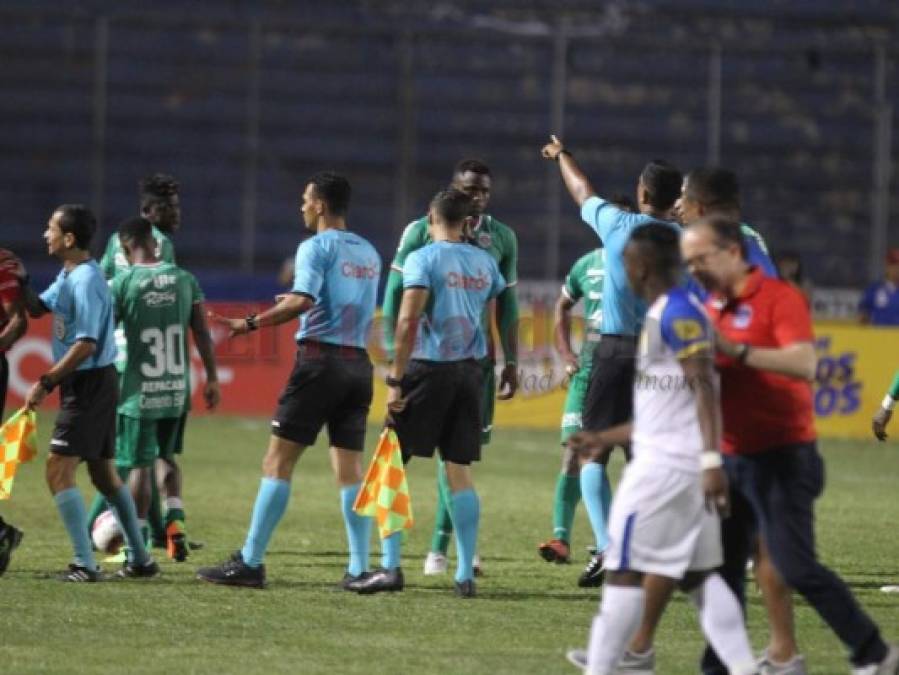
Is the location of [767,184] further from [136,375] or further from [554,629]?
[554,629]

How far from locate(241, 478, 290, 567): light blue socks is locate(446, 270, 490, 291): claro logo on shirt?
4.57 ft

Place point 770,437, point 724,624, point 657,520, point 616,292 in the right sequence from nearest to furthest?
1. point 657,520
2. point 724,624
3. point 770,437
4. point 616,292

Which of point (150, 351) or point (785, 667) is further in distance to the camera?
point (150, 351)

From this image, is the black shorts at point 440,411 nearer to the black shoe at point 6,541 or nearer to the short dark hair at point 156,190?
the black shoe at point 6,541

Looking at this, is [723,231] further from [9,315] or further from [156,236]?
[156,236]

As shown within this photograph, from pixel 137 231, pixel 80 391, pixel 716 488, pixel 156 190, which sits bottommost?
pixel 80 391

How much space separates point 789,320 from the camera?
297 inches

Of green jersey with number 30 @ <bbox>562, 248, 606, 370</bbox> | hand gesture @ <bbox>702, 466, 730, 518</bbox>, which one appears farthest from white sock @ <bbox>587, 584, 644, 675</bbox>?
green jersey with number 30 @ <bbox>562, 248, 606, 370</bbox>

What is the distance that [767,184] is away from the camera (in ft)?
96.0

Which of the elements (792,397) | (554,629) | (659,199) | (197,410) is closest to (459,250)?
(659,199)

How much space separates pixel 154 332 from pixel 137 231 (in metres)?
0.69

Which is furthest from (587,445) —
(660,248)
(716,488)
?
(660,248)

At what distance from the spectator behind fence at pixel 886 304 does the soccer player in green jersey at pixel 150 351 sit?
46.4 feet

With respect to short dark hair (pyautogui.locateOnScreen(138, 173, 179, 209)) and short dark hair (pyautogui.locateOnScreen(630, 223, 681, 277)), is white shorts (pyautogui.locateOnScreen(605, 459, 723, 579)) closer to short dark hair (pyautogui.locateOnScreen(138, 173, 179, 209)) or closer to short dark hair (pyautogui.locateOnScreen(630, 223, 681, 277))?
short dark hair (pyautogui.locateOnScreen(630, 223, 681, 277))
